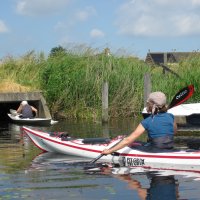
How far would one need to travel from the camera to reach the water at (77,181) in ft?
31.0

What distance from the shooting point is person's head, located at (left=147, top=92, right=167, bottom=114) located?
36.7 ft

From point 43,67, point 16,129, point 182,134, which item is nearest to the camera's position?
point 182,134

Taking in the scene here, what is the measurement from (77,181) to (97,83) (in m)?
16.6

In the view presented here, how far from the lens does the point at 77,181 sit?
1082 cm

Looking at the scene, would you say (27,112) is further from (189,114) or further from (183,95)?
(183,95)

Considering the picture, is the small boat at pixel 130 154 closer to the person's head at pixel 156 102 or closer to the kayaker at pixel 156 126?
the kayaker at pixel 156 126

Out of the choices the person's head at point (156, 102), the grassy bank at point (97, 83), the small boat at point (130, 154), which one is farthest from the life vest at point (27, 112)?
the person's head at point (156, 102)

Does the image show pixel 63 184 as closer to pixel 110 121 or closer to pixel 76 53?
pixel 110 121

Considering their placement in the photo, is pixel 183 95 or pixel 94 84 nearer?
pixel 183 95

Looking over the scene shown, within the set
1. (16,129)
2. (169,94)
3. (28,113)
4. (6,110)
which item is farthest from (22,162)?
(6,110)

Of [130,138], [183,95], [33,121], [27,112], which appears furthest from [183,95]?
[27,112]

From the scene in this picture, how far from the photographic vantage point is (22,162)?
13.5m

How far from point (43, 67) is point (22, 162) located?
621 inches

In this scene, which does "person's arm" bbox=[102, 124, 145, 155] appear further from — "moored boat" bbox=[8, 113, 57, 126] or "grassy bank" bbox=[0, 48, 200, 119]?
"grassy bank" bbox=[0, 48, 200, 119]
